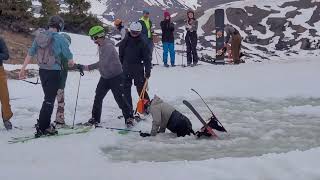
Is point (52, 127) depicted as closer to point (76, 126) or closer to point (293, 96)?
point (76, 126)

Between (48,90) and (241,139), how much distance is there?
3182mm

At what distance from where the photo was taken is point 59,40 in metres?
8.61

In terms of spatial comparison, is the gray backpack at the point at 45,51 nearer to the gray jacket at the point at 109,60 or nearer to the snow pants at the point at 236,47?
the gray jacket at the point at 109,60

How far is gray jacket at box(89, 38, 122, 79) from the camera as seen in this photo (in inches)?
379

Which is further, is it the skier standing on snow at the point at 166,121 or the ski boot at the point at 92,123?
the ski boot at the point at 92,123

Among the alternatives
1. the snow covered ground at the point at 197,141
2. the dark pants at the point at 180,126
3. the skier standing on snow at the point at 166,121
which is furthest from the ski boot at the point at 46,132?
the dark pants at the point at 180,126

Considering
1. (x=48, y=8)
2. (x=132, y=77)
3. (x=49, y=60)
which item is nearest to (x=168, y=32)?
(x=48, y=8)

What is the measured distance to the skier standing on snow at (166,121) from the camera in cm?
896

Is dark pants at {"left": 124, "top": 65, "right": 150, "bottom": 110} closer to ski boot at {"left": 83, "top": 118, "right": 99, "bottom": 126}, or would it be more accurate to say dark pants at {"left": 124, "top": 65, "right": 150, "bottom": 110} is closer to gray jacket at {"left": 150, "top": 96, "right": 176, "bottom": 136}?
ski boot at {"left": 83, "top": 118, "right": 99, "bottom": 126}

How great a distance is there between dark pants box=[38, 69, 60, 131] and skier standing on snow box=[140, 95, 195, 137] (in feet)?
5.13

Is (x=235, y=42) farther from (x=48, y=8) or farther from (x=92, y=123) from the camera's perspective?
(x=92, y=123)

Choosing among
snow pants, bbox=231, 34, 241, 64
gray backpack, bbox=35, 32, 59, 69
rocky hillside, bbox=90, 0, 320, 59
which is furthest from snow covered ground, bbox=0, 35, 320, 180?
rocky hillside, bbox=90, 0, 320, 59

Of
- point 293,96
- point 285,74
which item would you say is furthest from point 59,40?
point 285,74

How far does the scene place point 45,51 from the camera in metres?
8.65
